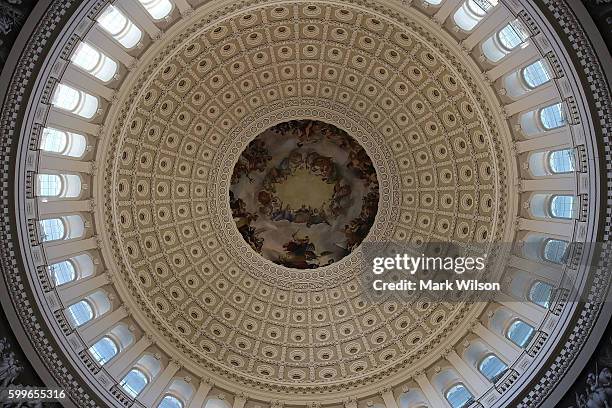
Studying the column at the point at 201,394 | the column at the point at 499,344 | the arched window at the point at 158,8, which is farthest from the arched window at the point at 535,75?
the column at the point at 201,394

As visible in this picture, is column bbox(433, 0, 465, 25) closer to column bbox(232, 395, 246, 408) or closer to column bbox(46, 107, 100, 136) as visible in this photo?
column bbox(46, 107, 100, 136)

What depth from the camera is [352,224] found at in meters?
28.0

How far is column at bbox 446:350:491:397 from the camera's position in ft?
68.0

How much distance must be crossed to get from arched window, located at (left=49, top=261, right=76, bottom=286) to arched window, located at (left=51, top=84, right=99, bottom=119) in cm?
489

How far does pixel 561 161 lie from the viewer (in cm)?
1959

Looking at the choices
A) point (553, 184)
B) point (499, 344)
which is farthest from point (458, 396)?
point (553, 184)

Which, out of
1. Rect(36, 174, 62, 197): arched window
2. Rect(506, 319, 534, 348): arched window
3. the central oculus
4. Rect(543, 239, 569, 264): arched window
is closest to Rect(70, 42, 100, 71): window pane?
Rect(36, 174, 62, 197): arched window

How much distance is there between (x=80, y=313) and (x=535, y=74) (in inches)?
650

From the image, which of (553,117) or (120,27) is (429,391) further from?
(120,27)

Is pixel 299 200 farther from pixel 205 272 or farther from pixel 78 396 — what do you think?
pixel 78 396

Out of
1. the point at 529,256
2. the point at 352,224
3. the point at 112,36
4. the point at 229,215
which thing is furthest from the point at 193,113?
the point at 529,256

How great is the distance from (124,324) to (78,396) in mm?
4031

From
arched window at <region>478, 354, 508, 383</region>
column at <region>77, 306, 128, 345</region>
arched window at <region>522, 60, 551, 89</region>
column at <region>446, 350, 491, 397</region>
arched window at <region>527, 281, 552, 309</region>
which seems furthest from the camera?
column at <region>446, 350, 491, 397</region>

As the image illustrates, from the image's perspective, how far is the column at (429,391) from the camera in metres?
21.8
